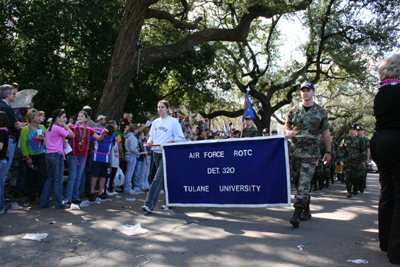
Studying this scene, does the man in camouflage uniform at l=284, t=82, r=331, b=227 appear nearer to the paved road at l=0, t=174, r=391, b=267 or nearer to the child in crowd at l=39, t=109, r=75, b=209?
the paved road at l=0, t=174, r=391, b=267

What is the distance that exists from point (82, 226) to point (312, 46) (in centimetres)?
2590

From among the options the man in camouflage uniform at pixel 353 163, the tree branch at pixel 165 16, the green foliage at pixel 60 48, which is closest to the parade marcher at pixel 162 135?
the man in camouflage uniform at pixel 353 163

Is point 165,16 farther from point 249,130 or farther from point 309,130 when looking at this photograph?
point 309,130

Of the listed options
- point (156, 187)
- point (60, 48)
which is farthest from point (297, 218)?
point (60, 48)

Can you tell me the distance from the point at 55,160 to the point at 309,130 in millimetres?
4868

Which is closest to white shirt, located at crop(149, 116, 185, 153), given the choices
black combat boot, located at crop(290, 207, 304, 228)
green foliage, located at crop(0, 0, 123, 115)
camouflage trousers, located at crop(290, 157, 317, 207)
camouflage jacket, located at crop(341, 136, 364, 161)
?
camouflage trousers, located at crop(290, 157, 317, 207)

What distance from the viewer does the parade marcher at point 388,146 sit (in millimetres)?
3984

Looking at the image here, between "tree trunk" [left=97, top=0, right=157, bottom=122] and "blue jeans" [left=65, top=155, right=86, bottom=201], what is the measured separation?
568cm

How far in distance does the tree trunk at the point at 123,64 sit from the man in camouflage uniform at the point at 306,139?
28.2 feet

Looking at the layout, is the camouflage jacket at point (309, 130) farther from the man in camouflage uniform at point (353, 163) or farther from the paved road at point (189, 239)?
the man in camouflage uniform at point (353, 163)

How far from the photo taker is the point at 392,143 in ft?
13.2

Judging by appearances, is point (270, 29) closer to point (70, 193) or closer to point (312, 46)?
point (312, 46)

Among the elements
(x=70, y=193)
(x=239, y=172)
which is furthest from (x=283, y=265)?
(x=70, y=193)

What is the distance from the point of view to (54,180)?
22.9ft
